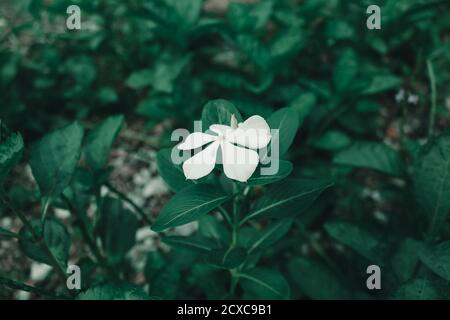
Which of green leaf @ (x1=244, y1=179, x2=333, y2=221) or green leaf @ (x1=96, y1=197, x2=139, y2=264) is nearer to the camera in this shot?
green leaf @ (x1=244, y1=179, x2=333, y2=221)

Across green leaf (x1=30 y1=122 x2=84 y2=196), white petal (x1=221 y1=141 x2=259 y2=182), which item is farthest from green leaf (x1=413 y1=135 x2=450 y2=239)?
green leaf (x1=30 y1=122 x2=84 y2=196)

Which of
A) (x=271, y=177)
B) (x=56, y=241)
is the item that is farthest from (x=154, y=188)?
(x=271, y=177)

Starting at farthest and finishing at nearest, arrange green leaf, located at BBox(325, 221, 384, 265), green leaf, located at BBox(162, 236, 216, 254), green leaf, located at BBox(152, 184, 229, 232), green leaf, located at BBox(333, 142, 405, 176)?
green leaf, located at BBox(333, 142, 405, 176) → green leaf, located at BBox(325, 221, 384, 265) → green leaf, located at BBox(162, 236, 216, 254) → green leaf, located at BBox(152, 184, 229, 232)

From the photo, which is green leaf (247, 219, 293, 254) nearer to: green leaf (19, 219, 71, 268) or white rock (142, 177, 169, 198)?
green leaf (19, 219, 71, 268)

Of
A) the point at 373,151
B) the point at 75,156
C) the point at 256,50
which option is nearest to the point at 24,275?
the point at 75,156

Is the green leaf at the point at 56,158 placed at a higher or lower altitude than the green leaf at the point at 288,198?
higher

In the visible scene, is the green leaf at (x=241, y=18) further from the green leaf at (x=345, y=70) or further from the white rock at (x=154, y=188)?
the white rock at (x=154, y=188)

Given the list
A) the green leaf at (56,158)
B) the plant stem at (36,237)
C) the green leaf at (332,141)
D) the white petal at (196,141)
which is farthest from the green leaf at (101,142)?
the green leaf at (332,141)
